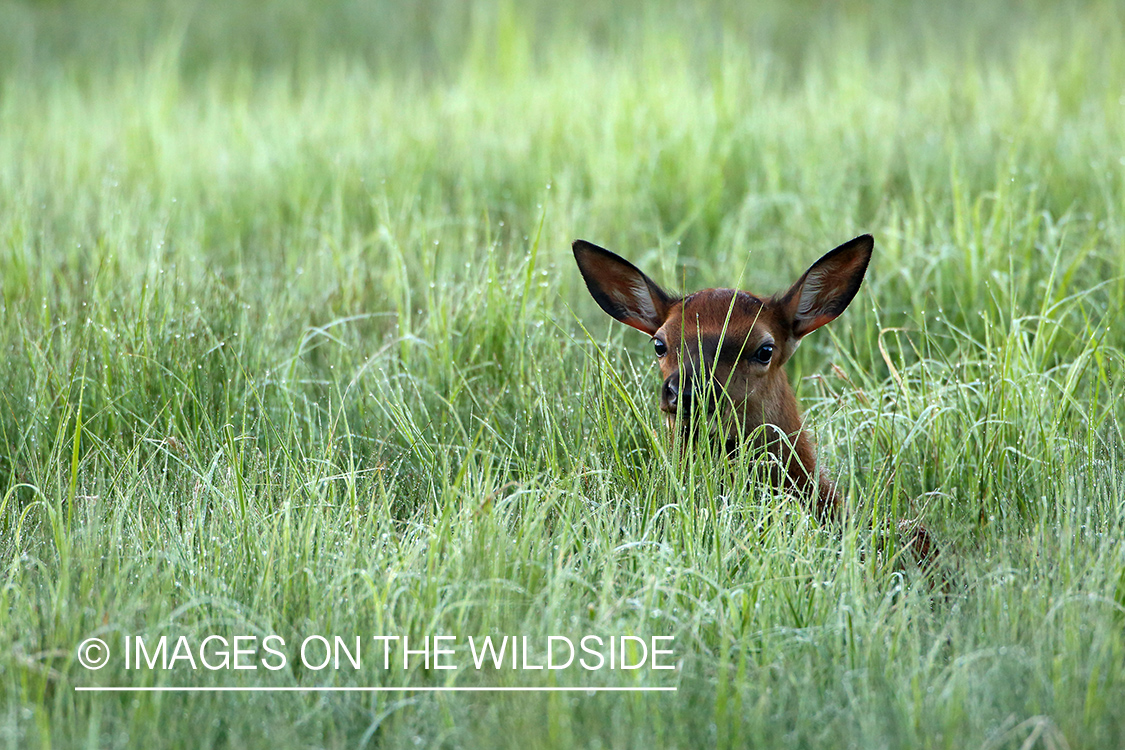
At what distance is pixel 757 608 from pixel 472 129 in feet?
15.7

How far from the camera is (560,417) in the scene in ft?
11.0

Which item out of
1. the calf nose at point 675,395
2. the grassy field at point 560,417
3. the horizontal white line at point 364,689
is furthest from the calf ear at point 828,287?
the horizontal white line at point 364,689

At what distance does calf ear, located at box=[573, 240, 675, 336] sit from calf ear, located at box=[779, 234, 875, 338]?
0.37 m

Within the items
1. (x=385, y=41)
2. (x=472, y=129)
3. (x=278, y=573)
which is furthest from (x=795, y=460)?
(x=385, y=41)

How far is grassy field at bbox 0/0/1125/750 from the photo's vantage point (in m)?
2.22

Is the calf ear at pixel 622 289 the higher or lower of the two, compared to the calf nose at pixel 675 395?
higher

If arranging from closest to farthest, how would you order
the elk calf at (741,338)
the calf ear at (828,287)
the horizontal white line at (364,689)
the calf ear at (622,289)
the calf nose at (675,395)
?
the horizontal white line at (364,689) → the calf nose at (675,395) → the elk calf at (741,338) → the calf ear at (828,287) → the calf ear at (622,289)

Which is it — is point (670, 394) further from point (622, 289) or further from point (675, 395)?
point (622, 289)

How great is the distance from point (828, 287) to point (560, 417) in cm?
88

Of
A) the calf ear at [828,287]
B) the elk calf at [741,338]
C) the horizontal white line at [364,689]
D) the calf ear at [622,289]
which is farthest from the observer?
the calf ear at [622,289]

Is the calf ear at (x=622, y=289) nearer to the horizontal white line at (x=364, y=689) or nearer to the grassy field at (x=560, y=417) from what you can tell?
the grassy field at (x=560, y=417)

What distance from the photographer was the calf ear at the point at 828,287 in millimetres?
3113

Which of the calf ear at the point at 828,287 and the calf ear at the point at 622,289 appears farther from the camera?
the calf ear at the point at 622,289

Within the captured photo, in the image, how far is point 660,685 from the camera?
2232 mm
